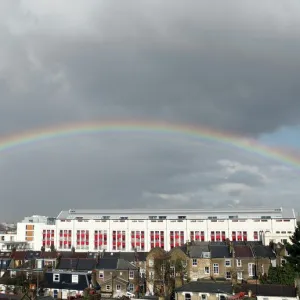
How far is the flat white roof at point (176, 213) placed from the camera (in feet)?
426

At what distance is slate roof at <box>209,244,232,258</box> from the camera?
206ft

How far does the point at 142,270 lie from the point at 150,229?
58051 millimetres

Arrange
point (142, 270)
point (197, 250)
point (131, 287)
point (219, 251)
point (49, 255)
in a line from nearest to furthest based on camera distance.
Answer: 1. point (131, 287)
2. point (219, 251)
3. point (197, 250)
4. point (142, 270)
5. point (49, 255)

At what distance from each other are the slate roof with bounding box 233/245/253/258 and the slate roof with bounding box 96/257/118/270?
17371mm

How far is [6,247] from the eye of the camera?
12675 centimetres

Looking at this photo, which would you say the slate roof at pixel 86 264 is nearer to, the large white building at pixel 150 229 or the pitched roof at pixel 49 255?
the pitched roof at pixel 49 255

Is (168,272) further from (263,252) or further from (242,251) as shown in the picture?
(263,252)

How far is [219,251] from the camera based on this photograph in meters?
64.4

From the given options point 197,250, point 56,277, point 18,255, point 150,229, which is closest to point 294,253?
point 197,250

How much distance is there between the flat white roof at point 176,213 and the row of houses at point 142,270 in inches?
2507

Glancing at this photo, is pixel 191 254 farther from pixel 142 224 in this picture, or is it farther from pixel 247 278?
pixel 142 224

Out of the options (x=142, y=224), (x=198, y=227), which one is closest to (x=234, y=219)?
(x=198, y=227)

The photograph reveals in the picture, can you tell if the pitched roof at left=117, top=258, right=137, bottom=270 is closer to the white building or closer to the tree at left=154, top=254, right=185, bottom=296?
the tree at left=154, top=254, right=185, bottom=296

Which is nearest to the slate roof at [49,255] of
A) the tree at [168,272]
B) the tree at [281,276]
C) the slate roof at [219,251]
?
the tree at [168,272]
